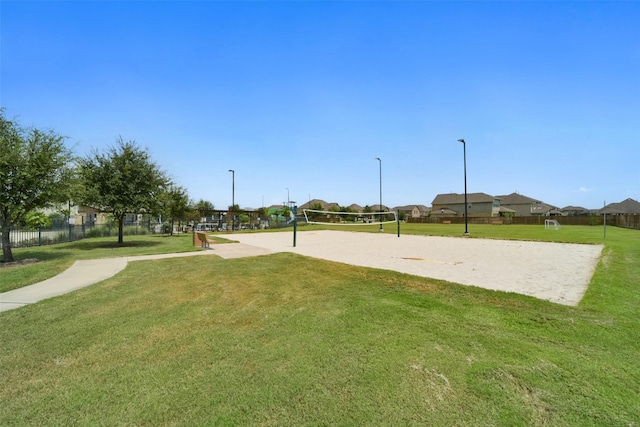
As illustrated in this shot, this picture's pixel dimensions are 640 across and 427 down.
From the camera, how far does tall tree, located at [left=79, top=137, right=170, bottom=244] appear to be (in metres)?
16.5

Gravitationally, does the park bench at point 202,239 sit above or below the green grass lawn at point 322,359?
above

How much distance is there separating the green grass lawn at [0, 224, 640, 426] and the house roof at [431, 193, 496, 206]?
79062 millimetres

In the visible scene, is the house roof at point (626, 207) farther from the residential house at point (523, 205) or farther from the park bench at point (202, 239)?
the park bench at point (202, 239)

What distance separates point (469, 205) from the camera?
260ft

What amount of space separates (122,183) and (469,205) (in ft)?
265

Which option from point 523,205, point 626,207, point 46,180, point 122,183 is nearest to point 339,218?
point 122,183

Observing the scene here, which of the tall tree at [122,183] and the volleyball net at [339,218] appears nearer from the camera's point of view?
the tall tree at [122,183]

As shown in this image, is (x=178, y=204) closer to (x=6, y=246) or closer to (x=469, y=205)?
(x=6, y=246)

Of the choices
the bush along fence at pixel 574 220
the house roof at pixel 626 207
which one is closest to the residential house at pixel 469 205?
the bush along fence at pixel 574 220

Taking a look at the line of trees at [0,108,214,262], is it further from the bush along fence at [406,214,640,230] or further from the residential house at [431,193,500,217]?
the residential house at [431,193,500,217]

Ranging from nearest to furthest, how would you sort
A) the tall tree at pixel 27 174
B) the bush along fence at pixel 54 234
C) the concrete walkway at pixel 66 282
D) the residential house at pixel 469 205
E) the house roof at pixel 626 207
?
the concrete walkway at pixel 66 282 → the tall tree at pixel 27 174 → the bush along fence at pixel 54 234 → the house roof at pixel 626 207 → the residential house at pixel 469 205

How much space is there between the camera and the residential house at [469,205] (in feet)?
247

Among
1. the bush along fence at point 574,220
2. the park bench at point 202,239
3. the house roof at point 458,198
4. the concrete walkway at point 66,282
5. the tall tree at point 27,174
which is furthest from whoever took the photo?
the house roof at point 458,198

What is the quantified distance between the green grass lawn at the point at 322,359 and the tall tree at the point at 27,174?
305 inches
